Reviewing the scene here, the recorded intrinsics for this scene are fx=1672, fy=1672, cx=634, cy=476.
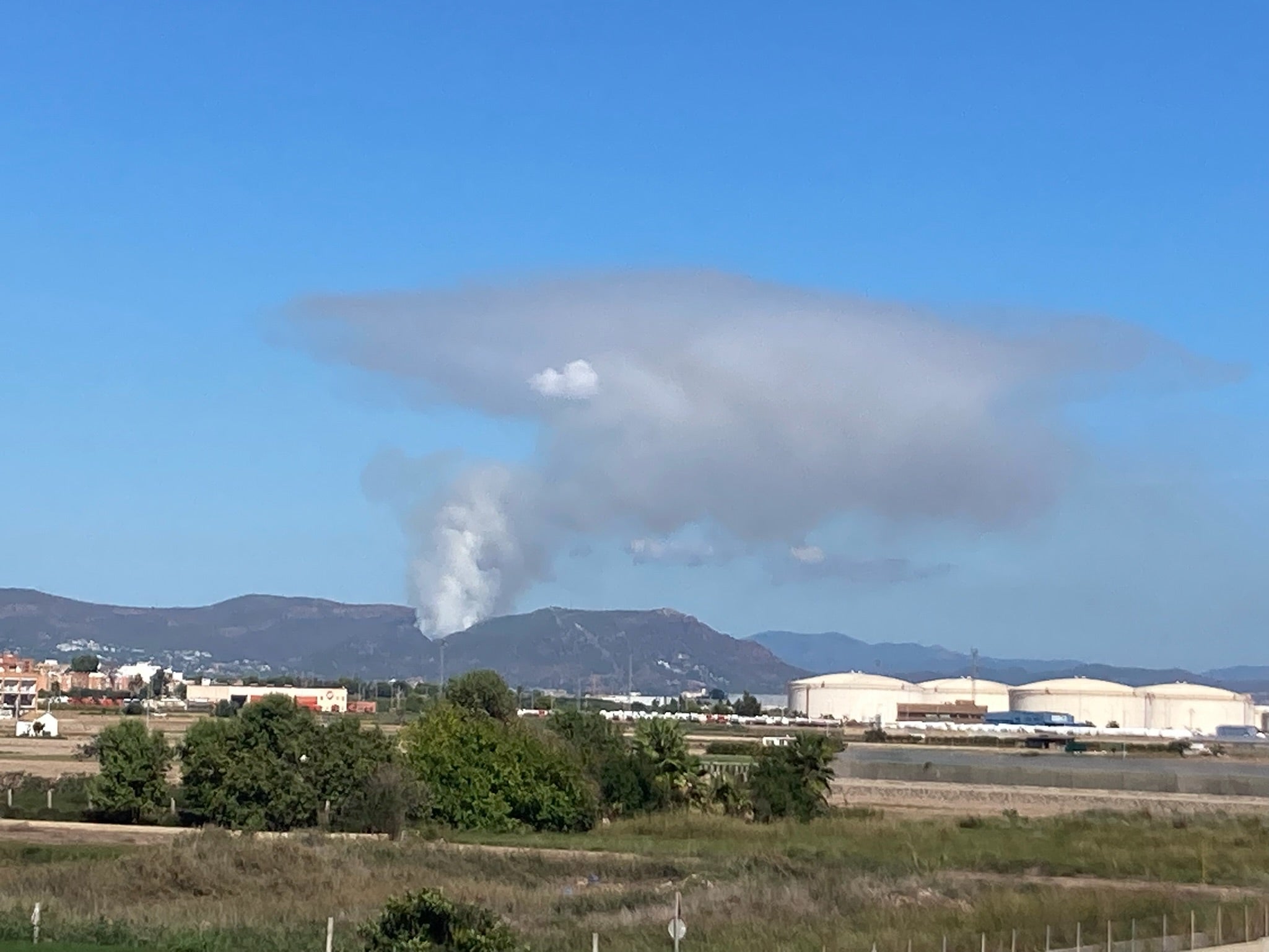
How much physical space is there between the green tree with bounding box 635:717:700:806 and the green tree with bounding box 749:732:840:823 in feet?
9.50

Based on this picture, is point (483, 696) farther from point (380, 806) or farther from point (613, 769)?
point (380, 806)

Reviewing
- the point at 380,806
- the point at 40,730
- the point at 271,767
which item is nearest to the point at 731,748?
the point at 40,730

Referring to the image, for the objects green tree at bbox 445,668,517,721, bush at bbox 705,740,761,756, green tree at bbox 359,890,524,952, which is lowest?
bush at bbox 705,740,761,756

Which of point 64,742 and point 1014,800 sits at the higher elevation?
point 1014,800

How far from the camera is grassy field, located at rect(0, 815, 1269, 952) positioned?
33188 millimetres

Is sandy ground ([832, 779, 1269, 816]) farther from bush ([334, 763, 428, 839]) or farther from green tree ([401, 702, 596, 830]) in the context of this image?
bush ([334, 763, 428, 839])

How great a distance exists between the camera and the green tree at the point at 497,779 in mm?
67125

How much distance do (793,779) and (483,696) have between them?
1556 cm

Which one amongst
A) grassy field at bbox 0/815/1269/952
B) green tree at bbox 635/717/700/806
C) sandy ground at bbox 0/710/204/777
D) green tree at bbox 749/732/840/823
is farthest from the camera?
sandy ground at bbox 0/710/204/777

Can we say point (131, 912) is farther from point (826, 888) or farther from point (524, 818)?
point (524, 818)

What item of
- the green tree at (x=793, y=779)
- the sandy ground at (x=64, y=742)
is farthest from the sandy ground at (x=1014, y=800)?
the sandy ground at (x=64, y=742)

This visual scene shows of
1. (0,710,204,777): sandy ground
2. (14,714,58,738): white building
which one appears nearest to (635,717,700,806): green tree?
(0,710,204,777): sandy ground

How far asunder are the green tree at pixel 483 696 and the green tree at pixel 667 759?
22.0 ft

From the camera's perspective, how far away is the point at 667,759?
74.6m
